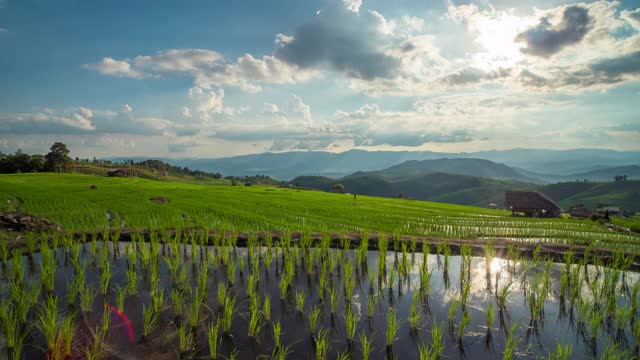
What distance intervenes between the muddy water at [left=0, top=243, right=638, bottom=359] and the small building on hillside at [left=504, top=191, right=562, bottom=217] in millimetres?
37173

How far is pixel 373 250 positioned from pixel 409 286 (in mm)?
3912

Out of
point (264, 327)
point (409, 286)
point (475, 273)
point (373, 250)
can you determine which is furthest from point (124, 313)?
point (475, 273)

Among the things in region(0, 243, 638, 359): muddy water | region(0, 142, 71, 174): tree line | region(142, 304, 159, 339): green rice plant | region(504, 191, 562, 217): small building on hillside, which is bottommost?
region(504, 191, 562, 217): small building on hillside

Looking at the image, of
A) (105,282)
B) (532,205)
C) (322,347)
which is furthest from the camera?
(532,205)

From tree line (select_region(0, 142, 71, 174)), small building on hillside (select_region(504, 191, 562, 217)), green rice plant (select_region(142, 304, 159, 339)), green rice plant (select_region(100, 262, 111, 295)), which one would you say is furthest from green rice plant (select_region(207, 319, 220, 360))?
tree line (select_region(0, 142, 71, 174))

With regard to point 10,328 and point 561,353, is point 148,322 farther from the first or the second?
point 561,353

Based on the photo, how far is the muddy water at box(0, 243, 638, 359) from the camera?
6414mm

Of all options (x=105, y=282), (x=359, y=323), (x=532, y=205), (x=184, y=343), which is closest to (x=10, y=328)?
(x=105, y=282)

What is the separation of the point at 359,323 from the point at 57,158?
90.2 m

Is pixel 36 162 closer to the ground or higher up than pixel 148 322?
higher up

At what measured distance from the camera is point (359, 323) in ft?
24.2

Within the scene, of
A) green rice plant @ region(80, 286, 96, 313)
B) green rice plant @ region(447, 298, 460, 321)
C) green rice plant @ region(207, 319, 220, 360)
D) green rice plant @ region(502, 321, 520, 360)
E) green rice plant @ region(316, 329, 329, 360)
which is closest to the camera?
green rice plant @ region(502, 321, 520, 360)

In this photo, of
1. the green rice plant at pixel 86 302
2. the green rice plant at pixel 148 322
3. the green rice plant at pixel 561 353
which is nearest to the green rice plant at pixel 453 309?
the green rice plant at pixel 561 353

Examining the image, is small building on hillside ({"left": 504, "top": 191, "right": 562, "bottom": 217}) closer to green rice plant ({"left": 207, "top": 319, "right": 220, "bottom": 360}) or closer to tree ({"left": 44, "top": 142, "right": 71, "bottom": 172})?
green rice plant ({"left": 207, "top": 319, "right": 220, "bottom": 360})
